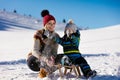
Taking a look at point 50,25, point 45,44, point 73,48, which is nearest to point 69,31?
point 73,48

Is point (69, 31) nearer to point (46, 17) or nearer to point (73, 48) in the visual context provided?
point (73, 48)

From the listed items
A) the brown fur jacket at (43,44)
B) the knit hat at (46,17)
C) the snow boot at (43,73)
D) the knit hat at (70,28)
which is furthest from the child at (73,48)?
the snow boot at (43,73)

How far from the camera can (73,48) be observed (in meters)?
7.00

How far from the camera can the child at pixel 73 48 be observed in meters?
6.83

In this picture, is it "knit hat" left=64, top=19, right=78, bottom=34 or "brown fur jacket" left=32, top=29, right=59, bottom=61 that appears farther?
"brown fur jacket" left=32, top=29, right=59, bottom=61

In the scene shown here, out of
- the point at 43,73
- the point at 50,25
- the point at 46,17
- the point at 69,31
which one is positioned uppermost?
the point at 46,17

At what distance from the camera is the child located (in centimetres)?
683

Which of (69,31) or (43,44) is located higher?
(69,31)

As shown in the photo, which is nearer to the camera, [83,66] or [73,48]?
[83,66]

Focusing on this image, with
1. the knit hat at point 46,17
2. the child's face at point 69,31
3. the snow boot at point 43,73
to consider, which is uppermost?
the knit hat at point 46,17

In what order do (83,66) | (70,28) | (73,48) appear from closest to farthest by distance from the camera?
1. (83,66)
2. (73,48)
3. (70,28)

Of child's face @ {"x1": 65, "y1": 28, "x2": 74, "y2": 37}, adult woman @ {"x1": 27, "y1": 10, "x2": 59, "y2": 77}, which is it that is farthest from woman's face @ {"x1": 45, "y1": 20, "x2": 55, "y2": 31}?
child's face @ {"x1": 65, "y1": 28, "x2": 74, "y2": 37}

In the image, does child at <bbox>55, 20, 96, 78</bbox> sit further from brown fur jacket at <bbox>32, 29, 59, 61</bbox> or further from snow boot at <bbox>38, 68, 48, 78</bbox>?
snow boot at <bbox>38, 68, 48, 78</bbox>

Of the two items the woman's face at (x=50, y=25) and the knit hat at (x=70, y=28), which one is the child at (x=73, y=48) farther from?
the woman's face at (x=50, y=25)
